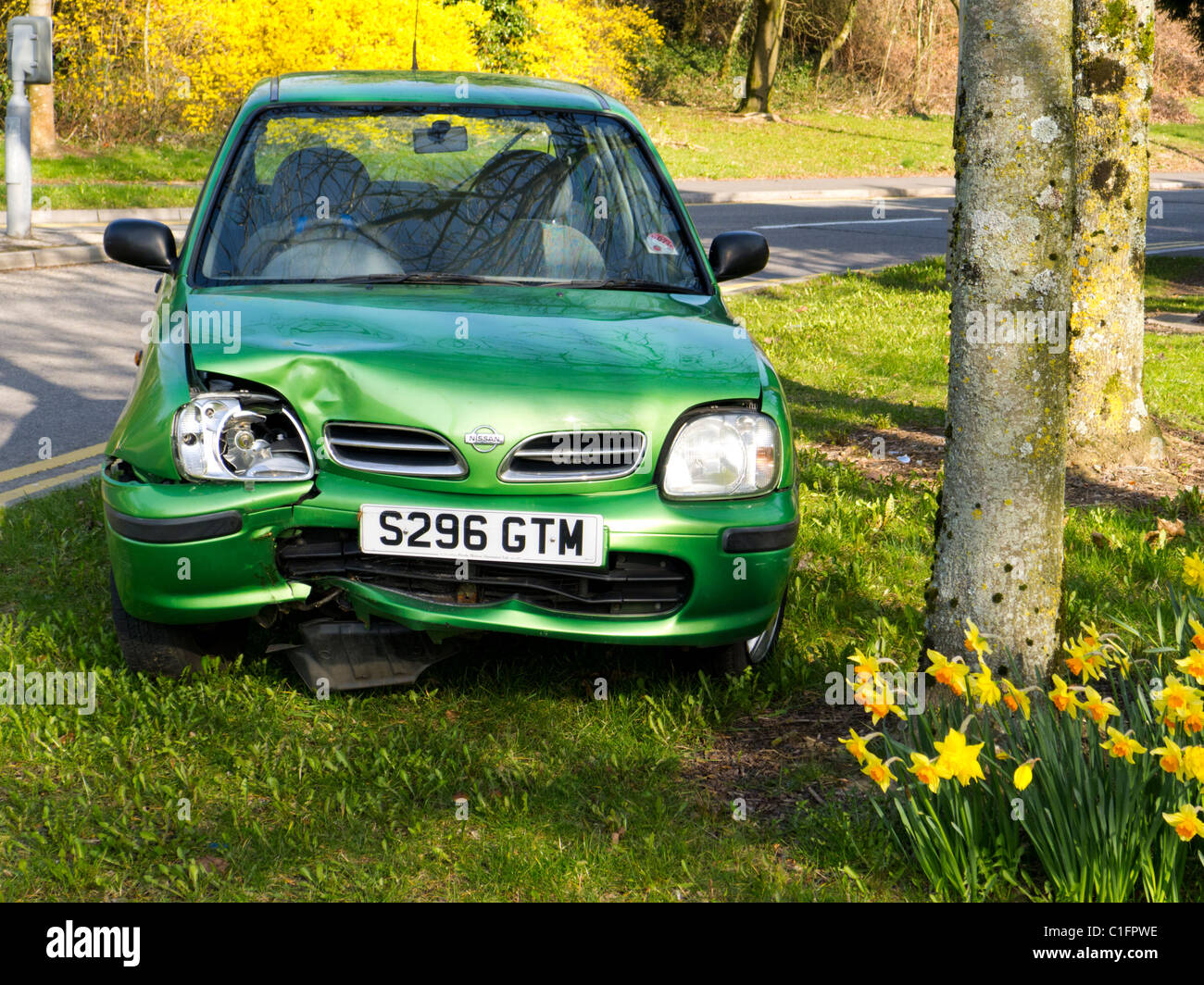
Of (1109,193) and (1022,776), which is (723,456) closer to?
(1022,776)

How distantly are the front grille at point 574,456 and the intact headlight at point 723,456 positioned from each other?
0.11m

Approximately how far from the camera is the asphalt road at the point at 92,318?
6.28 m

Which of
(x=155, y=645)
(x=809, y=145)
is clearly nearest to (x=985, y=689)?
(x=155, y=645)

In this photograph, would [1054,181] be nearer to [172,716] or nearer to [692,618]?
[692,618]

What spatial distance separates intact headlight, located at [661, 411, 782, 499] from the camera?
336cm

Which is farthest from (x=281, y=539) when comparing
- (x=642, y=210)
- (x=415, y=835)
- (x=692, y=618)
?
(x=642, y=210)

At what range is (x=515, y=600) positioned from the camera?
3305 millimetres

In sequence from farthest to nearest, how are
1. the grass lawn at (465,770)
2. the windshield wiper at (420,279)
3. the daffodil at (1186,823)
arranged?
1. the windshield wiper at (420,279)
2. the grass lawn at (465,770)
3. the daffodil at (1186,823)

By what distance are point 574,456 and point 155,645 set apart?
4.21 ft

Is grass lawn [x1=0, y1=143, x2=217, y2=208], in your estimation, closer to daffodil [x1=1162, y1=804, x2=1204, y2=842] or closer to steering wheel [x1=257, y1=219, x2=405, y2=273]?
steering wheel [x1=257, y1=219, x2=405, y2=273]

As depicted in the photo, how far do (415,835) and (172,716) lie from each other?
2.85 ft

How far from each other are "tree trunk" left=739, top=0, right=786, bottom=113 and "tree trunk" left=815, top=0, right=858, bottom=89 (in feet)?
14.8

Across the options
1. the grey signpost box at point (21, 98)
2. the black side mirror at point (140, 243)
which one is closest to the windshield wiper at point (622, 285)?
the black side mirror at point (140, 243)

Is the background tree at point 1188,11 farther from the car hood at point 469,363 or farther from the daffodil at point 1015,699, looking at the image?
the daffodil at point 1015,699
